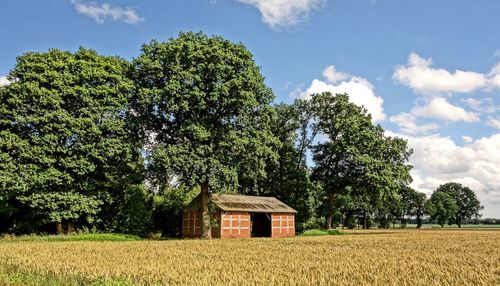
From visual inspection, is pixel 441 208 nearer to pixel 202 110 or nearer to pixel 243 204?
pixel 243 204

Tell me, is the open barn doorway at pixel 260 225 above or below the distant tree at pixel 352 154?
below

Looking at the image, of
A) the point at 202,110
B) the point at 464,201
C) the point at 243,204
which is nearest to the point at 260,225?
the point at 243,204

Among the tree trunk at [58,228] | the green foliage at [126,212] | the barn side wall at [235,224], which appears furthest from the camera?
the barn side wall at [235,224]

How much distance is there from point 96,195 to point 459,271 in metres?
34.2

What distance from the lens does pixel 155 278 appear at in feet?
44.2

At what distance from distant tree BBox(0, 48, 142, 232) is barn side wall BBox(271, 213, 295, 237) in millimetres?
17696

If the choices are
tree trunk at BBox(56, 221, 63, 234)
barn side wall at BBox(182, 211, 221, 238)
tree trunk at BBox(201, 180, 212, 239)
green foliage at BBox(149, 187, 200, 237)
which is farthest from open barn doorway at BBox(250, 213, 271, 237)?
tree trunk at BBox(56, 221, 63, 234)

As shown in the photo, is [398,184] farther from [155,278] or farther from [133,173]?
[155,278]

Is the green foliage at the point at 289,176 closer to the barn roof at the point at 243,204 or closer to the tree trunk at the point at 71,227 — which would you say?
the barn roof at the point at 243,204

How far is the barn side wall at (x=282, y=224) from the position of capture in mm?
52312

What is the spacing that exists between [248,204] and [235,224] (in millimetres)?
3858

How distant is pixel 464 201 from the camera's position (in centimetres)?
14612

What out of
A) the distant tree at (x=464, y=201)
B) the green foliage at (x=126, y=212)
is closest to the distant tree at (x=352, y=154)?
the green foliage at (x=126, y=212)

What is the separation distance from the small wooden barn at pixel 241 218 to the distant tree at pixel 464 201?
357 feet
